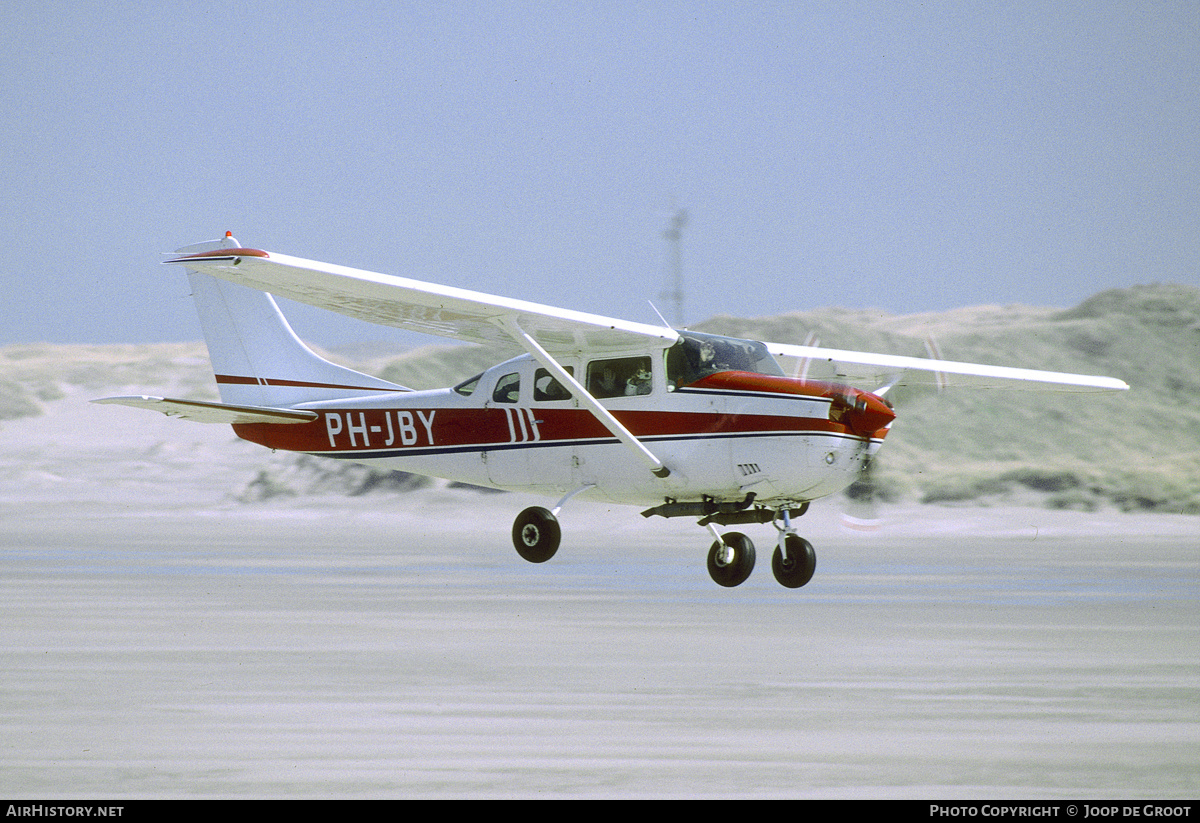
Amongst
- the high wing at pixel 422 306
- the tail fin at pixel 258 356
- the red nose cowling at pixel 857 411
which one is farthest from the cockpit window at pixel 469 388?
the red nose cowling at pixel 857 411

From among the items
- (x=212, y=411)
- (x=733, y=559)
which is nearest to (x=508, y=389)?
(x=733, y=559)

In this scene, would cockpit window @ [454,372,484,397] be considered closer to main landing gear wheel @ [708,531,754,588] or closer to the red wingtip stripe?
main landing gear wheel @ [708,531,754,588]

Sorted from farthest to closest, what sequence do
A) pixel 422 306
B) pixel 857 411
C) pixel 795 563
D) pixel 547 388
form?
1. pixel 547 388
2. pixel 795 563
3. pixel 422 306
4. pixel 857 411

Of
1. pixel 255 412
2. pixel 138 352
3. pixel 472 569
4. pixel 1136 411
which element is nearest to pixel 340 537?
pixel 472 569

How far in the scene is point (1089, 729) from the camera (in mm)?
9375

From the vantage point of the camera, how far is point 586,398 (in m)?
15.4

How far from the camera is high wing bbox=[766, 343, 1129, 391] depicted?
655 inches

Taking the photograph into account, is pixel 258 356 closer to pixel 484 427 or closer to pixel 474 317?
pixel 484 427

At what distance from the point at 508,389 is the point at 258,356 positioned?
15.3 ft

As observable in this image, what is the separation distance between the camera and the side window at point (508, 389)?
16.8 meters

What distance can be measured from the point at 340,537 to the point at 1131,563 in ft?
62.2

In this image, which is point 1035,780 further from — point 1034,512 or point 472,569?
point 1034,512

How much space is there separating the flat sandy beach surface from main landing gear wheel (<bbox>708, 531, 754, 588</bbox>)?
0.87 metres

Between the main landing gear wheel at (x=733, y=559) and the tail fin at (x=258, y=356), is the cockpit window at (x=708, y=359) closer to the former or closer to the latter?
the main landing gear wheel at (x=733, y=559)
